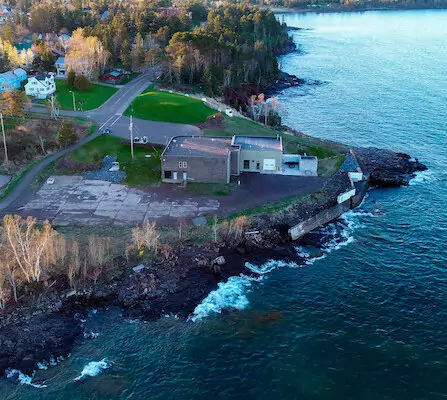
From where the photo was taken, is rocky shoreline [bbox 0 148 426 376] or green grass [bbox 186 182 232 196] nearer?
rocky shoreline [bbox 0 148 426 376]

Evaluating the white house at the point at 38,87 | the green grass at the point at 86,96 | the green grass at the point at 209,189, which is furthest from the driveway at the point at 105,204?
the white house at the point at 38,87

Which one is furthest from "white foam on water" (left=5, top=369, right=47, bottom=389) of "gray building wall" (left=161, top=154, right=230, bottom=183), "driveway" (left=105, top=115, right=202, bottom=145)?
"driveway" (left=105, top=115, right=202, bottom=145)

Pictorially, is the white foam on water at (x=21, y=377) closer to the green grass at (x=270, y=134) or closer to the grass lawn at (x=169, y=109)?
the green grass at (x=270, y=134)

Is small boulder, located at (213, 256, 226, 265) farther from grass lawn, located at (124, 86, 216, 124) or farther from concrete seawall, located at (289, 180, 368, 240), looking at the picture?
grass lawn, located at (124, 86, 216, 124)

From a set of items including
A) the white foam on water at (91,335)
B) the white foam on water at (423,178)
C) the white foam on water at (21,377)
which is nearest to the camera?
the white foam on water at (21,377)

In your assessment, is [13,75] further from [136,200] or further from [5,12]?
Answer: [5,12]

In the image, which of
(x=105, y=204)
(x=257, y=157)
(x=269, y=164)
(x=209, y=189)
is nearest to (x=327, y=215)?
(x=269, y=164)

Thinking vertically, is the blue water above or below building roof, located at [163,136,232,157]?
below
